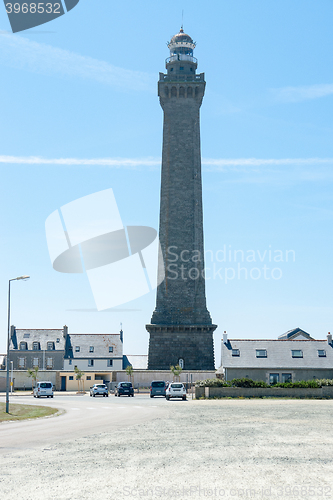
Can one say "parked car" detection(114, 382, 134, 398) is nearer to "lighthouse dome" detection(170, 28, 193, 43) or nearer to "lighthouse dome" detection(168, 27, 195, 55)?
"lighthouse dome" detection(168, 27, 195, 55)

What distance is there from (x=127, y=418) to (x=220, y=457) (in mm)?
13881

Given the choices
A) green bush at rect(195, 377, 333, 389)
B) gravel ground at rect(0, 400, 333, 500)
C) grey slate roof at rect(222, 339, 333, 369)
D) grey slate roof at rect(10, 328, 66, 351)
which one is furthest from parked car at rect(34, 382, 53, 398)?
gravel ground at rect(0, 400, 333, 500)

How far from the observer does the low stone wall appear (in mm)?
45125

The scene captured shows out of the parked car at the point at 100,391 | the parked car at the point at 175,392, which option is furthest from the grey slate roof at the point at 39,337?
the parked car at the point at 175,392

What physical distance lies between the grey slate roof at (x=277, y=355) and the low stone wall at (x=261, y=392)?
13520mm

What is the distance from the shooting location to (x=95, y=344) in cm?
8856

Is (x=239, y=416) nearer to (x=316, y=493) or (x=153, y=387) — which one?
(x=316, y=493)

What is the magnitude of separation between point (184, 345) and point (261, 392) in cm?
1633

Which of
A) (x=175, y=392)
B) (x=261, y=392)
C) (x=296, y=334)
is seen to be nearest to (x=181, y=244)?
(x=175, y=392)

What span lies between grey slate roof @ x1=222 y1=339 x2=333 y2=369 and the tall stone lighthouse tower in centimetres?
281

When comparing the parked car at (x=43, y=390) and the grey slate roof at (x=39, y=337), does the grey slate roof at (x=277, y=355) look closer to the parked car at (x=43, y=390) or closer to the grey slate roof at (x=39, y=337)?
the parked car at (x=43, y=390)

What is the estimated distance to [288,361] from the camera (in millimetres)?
60750

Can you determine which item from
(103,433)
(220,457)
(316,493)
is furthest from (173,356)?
(316,493)

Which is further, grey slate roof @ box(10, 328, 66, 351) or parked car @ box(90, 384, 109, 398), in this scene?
grey slate roof @ box(10, 328, 66, 351)
